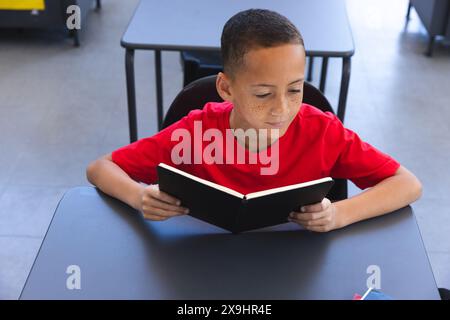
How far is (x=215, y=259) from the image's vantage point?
3.80ft

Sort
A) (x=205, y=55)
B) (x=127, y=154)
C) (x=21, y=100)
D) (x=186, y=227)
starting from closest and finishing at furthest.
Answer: (x=186, y=227) → (x=127, y=154) → (x=205, y=55) → (x=21, y=100)

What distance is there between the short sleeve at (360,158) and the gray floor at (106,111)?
34.9 inches

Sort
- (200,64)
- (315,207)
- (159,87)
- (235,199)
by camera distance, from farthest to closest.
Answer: (159,87), (200,64), (315,207), (235,199)

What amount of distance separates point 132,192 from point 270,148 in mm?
328

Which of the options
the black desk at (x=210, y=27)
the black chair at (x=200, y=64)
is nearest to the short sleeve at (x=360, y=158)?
the black desk at (x=210, y=27)

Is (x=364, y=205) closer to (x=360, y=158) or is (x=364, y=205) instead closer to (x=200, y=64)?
(x=360, y=158)

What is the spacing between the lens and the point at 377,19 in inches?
159

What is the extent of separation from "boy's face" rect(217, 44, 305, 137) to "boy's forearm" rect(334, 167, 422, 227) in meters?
0.23

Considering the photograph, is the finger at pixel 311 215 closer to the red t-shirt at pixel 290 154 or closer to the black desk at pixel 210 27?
the red t-shirt at pixel 290 154

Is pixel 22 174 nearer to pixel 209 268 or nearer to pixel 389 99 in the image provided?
pixel 209 268

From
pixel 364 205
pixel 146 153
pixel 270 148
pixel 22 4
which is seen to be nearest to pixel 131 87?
pixel 146 153

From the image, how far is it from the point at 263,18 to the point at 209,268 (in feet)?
1.70

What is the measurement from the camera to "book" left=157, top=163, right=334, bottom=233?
1.09 m

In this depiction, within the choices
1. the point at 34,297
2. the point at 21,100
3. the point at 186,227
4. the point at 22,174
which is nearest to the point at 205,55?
the point at 22,174
